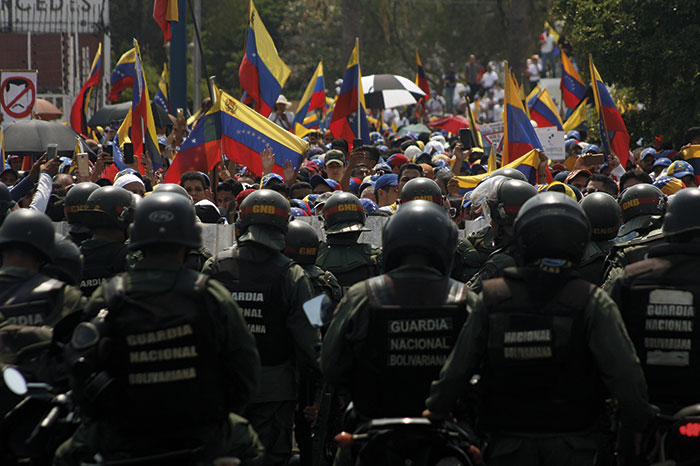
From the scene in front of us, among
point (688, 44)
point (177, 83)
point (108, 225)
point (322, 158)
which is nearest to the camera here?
point (108, 225)

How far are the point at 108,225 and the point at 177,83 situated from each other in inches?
553

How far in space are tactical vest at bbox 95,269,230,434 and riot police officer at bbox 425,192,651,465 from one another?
3.42 ft

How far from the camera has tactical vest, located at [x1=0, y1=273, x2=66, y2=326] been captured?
17.1ft

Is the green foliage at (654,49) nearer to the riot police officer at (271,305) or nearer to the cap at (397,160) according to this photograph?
the cap at (397,160)

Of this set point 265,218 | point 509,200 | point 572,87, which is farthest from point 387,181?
point 572,87

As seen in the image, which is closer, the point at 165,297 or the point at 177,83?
the point at 165,297

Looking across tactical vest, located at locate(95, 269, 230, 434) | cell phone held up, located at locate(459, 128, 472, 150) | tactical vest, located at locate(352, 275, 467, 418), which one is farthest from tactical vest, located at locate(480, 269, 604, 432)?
cell phone held up, located at locate(459, 128, 472, 150)

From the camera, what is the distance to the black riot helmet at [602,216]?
773 centimetres

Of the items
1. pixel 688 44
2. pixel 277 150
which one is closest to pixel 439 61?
pixel 688 44

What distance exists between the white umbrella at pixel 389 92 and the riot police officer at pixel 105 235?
52.7 ft

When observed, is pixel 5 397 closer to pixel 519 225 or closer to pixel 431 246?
pixel 431 246

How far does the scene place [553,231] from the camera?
481 cm

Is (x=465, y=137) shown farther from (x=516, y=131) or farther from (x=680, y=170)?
(x=680, y=170)

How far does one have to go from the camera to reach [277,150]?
11.9 m
